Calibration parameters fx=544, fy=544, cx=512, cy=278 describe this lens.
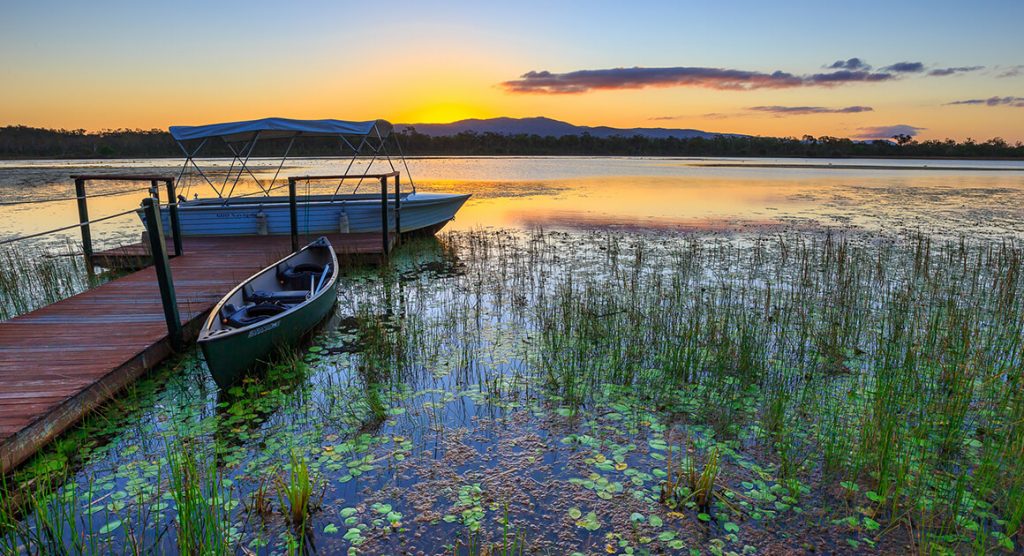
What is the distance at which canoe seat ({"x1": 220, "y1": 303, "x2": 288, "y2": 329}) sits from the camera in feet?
19.8

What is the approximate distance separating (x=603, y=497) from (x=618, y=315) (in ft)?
13.1

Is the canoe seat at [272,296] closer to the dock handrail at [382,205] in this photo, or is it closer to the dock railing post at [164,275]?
the dock railing post at [164,275]

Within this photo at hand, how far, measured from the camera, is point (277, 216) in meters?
13.3

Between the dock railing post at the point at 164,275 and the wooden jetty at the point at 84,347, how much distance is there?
113 mm

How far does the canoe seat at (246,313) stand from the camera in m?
6.04

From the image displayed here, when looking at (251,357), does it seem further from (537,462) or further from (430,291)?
Answer: (430,291)

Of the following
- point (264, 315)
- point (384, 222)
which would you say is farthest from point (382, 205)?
point (264, 315)

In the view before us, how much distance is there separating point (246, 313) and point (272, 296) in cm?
90

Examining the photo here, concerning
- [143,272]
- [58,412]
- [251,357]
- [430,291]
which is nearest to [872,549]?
[251,357]

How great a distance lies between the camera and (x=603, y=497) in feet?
12.6

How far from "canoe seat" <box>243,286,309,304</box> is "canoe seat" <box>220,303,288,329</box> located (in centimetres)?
11

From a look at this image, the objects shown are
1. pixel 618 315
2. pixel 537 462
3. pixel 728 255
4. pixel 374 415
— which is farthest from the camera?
pixel 728 255

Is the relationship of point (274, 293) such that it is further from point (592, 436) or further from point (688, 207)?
point (688, 207)

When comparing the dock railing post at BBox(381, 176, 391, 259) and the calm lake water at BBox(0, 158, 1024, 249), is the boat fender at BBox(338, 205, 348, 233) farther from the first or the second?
the calm lake water at BBox(0, 158, 1024, 249)
